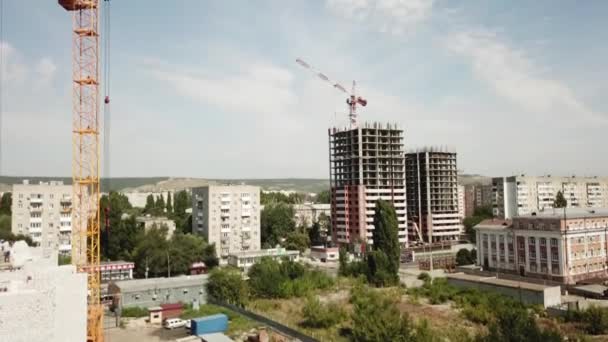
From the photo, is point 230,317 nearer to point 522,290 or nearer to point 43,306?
point 43,306

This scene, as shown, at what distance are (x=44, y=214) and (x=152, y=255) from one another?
16.9 m

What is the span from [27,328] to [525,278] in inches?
1451

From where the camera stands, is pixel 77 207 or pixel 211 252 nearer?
pixel 77 207

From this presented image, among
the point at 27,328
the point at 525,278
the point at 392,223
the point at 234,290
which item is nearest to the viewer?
the point at 27,328

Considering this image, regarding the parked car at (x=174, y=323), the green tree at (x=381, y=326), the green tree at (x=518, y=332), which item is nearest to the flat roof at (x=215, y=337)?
the parked car at (x=174, y=323)

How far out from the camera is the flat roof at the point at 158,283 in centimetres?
3641

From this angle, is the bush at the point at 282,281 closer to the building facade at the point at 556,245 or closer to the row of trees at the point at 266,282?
the row of trees at the point at 266,282

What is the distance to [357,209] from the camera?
60.6m

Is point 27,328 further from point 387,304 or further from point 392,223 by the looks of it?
point 392,223

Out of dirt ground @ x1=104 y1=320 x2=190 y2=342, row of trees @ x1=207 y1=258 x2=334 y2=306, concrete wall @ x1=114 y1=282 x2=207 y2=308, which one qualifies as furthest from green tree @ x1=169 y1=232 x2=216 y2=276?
dirt ground @ x1=104 y1=320 x2=190 y2=342

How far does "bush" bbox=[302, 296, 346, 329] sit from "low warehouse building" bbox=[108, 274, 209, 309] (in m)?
12.0

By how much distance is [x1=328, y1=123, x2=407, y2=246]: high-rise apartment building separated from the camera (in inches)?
2391

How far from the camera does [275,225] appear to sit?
215 ft

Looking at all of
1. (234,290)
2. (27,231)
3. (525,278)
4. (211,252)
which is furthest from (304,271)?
(27,231)
